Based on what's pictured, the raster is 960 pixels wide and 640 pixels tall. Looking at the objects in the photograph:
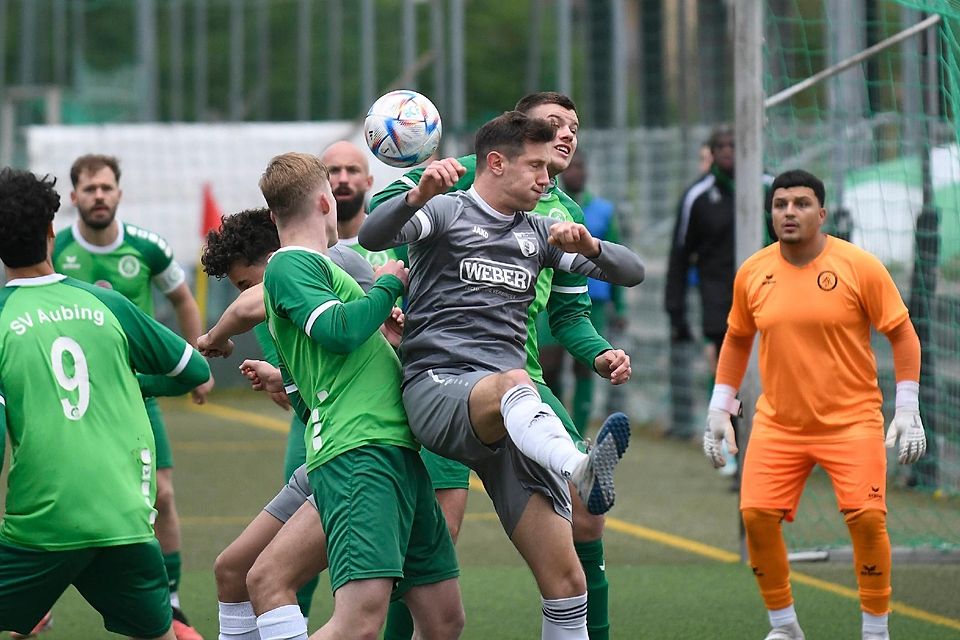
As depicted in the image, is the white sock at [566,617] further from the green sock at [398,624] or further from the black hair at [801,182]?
the black hair at [801,182]

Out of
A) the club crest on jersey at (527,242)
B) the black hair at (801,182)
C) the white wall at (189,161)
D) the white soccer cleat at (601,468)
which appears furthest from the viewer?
the white wall at (189,161)

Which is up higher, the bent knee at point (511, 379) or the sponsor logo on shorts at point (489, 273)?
the sponsor logo on shorts at point (489, 273)

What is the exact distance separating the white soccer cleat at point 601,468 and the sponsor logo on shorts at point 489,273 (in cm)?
70

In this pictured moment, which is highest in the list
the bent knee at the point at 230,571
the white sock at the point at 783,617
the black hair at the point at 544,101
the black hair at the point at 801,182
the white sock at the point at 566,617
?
the black hair at the point at 544,101

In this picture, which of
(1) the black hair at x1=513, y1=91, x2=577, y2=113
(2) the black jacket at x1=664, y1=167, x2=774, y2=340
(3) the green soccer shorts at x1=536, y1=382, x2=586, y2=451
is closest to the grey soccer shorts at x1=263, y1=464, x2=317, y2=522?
(3) the green soccer shorts at x1=536, y1=382, x2=586, y2=451

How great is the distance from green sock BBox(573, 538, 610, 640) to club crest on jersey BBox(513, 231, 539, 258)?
54.4 inches

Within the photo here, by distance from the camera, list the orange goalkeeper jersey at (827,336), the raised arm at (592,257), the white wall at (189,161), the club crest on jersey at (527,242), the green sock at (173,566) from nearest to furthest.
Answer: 1. the raised arm at (592,257)
2. the club crest on jersey at (527,242)
3. the orange goalkeeper jersey at (827,336)
4. the green sock at (173,566)
5. the white wall at (189,161)

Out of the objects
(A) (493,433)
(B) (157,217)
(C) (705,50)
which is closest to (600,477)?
(A) (493,433)

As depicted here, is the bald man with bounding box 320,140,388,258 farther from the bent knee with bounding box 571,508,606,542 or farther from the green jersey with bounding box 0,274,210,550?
the green jersey with bounding box 0,274,210,550

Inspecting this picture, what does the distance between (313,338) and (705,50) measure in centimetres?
1627

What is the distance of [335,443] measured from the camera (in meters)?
4.89

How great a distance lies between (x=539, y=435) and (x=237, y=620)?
1.59m

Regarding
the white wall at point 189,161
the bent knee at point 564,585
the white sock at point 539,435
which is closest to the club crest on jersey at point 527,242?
the white sock at point 539,435

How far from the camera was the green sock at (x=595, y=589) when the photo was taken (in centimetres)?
608
